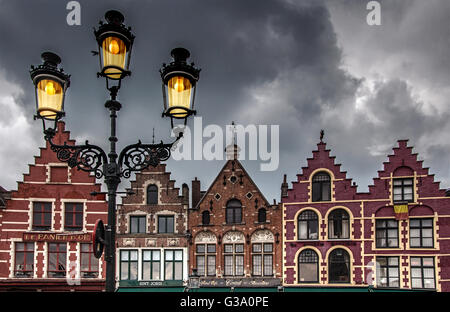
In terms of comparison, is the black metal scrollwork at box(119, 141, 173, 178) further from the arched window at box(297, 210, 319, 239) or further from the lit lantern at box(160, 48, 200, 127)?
the arched window at box(297, 210, 319, 239)

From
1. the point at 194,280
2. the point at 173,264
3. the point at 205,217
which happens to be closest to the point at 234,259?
the point at 194,280

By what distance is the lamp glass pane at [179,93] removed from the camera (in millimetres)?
6520

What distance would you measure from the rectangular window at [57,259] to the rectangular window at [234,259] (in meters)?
9.83

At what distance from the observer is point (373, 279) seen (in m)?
27.6

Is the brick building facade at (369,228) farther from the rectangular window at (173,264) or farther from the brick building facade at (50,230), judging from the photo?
the brick building facade at (50,230)

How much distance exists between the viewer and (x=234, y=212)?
29.9 meters

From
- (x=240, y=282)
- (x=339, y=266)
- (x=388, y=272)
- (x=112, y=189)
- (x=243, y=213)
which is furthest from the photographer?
(x=243, y=213)

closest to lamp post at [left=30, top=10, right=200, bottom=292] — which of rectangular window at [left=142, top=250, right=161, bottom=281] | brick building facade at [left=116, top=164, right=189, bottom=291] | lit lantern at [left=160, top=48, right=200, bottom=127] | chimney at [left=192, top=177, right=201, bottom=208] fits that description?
lit lantern at [left=160, top=48, right=200, bottom=127]

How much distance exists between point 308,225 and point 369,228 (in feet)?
11.6

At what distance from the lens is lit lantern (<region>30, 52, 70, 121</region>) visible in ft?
22.3

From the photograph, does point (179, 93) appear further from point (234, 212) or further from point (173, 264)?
point (173, 264)

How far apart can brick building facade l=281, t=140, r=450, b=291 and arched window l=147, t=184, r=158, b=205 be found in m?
7.97
